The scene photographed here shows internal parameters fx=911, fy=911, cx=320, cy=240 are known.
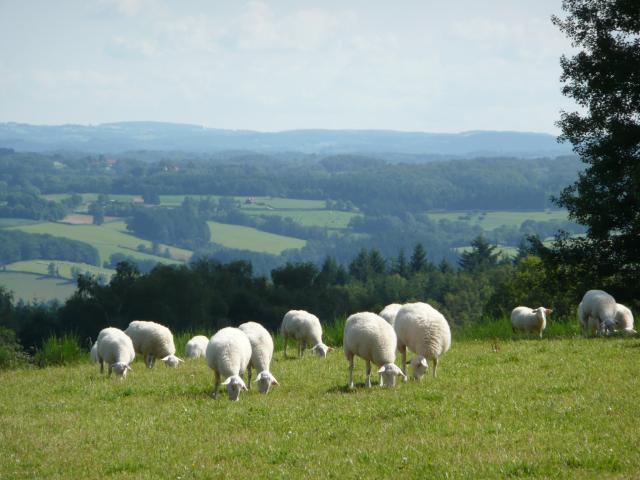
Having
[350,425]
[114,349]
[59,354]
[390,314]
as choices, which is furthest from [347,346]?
[59,354]

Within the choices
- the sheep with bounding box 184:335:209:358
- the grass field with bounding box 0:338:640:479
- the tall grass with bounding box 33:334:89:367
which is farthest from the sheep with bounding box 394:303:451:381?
the tall grass with bounding box 33:334:89:367

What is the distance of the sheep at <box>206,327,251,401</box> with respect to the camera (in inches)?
640

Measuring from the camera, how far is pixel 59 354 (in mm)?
24625

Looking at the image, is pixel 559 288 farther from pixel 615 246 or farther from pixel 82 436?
pixel 82 436

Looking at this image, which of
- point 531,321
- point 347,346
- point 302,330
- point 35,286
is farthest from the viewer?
point 35,286

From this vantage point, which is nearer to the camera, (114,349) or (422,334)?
(422,334)

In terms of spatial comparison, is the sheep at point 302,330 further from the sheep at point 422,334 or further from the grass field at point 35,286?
the grass field at point 35,286

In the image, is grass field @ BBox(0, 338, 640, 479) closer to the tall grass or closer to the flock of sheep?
the flock of sheep

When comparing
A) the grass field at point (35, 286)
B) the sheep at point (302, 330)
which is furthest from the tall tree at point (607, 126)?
the grass field at point (35, 286)

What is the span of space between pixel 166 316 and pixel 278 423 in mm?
72350

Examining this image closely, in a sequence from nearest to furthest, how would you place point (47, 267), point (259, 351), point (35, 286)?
point (259, 351) → point (35, 286) → point (47, 267)

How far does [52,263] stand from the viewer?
17875 cm

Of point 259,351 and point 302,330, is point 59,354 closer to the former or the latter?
point 302,330

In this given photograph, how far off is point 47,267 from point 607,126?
161 metres
